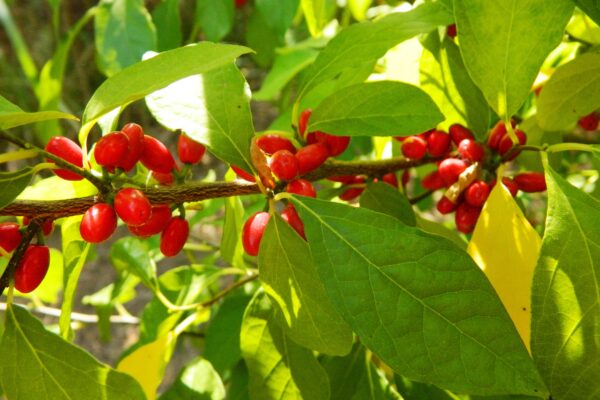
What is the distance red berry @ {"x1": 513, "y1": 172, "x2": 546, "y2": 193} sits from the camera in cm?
90

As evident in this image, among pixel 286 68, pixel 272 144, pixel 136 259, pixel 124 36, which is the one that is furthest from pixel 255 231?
pixel 124 36

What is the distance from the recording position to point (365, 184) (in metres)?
0.99

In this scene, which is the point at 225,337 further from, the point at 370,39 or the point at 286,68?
the point at 370,39

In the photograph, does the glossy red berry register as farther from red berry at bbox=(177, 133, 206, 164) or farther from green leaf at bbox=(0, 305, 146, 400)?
green leaf at bbox=(0, 305, 146, 400)

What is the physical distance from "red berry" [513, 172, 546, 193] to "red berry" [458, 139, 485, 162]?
0.08 meters

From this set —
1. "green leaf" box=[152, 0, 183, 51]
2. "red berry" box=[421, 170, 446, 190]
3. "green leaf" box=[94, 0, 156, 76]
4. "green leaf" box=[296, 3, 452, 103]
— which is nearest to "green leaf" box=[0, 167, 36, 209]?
"green leaf" box=[296, 3, 452, 103]

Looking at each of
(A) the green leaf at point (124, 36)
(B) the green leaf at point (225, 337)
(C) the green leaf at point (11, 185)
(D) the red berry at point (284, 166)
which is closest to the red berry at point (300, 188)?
(D) the red berry at point (284, 166)

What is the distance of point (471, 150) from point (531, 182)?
0.12 metres

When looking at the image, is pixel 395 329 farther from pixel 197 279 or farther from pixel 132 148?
pixel 197 279

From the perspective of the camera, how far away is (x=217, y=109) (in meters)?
0.77

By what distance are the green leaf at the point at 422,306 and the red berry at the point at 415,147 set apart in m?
0.28

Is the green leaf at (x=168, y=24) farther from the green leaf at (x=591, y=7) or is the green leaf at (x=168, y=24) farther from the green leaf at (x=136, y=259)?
the green leaf at (x=591, y=7)

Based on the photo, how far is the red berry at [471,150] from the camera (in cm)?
87

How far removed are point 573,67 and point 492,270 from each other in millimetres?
333
